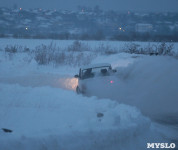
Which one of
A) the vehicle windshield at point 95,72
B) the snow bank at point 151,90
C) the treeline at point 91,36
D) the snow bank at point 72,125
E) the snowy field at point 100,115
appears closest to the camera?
the snow bank at point 72,125

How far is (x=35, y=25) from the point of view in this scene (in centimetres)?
4003

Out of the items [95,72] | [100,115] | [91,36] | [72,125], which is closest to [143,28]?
[91,36]

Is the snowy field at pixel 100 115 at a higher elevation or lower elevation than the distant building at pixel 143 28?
lower

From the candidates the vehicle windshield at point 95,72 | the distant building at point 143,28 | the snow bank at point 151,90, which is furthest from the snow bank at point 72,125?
the distant building at point 143,28

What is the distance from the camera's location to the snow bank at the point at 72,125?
145 inches

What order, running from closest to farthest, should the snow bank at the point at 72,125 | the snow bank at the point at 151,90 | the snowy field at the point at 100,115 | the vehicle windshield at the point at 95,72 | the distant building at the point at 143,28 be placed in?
the snow bank at the point at 72,125 → the snowy field at the point at 100,115 → the snow bank at the point at 151,90 → the vehicle windshield at the point at 95,72 → the distant building at the point at 143,28

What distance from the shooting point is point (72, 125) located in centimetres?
433

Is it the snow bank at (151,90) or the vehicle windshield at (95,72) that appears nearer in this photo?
the snow bank at (151,90)

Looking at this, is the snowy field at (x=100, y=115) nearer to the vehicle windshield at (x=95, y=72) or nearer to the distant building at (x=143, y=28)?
the vehicle windshield at (x=95, y=72)

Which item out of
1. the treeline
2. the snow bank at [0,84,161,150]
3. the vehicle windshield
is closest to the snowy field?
the snow bank at [0,84,161,150]

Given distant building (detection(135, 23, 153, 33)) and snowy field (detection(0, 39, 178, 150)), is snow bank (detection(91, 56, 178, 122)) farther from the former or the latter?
distant building (detection(135, 23, 153, 33))

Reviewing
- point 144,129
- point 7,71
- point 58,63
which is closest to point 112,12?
point 58,63

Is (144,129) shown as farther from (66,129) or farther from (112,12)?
(112,12)

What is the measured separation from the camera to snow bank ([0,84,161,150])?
12.1ft
